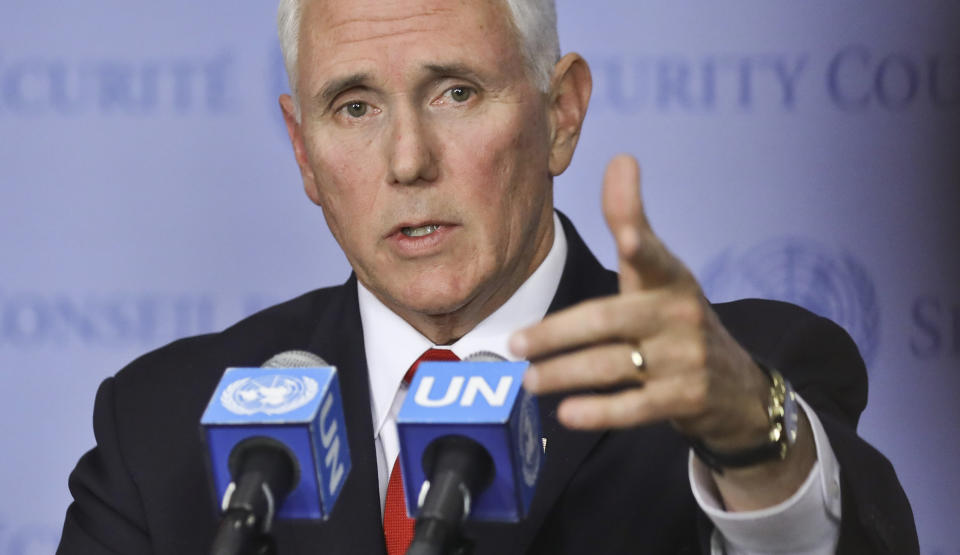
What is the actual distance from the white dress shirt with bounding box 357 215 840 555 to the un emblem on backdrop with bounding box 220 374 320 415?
0.28 meters

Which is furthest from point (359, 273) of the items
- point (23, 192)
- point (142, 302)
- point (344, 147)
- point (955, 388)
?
point (955, 388)

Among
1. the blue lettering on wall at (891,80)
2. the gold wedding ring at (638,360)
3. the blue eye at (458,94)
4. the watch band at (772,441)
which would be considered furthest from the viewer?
the blue lettering on wall at (891,80)

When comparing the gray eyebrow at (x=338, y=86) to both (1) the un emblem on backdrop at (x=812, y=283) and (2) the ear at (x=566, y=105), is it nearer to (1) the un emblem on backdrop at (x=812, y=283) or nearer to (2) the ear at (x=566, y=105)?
(2) the ear at (x=566, y=105)

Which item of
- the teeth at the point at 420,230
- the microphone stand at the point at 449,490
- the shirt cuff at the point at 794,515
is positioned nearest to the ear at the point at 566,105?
the teeth at the point at 420,230

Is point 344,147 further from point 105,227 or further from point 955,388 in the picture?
point 955,388

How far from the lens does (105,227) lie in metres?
2.84

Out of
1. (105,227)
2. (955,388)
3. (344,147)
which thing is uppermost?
(344,147)

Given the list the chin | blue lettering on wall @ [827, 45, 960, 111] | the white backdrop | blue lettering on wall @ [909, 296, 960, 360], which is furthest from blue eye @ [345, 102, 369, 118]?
blue lettering on wall @ [909, 296, 960, 360]

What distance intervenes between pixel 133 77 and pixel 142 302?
512 mm

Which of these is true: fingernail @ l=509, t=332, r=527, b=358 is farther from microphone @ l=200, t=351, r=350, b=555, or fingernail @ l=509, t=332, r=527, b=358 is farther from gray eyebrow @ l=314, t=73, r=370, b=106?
gray eyebrow @ l=314, t=73, r=370, b=106

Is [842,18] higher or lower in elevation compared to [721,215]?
higher

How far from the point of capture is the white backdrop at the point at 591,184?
2.73 m

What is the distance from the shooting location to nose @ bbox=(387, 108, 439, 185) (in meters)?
1.91

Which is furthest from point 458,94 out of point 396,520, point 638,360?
point 638,360
